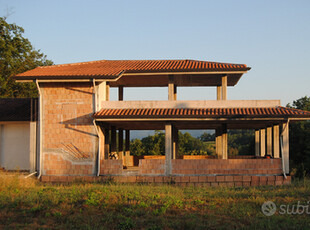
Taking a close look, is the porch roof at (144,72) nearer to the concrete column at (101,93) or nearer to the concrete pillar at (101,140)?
the concrete column at (101,93)

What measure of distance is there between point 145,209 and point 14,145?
12.3 metres

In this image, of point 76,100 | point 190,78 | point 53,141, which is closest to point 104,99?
point 76,100

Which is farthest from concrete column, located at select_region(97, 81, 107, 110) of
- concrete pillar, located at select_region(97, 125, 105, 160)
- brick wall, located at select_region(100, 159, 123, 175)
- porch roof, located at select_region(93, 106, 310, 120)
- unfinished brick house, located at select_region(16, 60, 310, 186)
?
brick wall, located at select_region(100, 159, 123, 175)

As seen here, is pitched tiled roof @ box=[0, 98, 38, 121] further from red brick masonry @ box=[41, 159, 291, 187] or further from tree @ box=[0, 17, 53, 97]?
tree @ box=[0, 17, 53, 97]

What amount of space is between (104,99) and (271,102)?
8.38 metres

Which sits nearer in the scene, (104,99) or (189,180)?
(189,180)

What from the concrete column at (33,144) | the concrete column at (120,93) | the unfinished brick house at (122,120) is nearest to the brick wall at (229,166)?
the unfinished brick house at (122,120)

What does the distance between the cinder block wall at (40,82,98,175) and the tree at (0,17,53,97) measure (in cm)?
1775

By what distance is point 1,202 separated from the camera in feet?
42.3

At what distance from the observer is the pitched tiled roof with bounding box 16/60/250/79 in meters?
18.8

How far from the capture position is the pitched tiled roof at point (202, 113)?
59.5 ft

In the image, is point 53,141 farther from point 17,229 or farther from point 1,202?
point 17,229

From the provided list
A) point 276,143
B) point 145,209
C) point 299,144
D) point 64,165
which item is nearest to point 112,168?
point 64,165

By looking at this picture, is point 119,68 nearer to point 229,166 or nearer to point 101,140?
point 101,140
